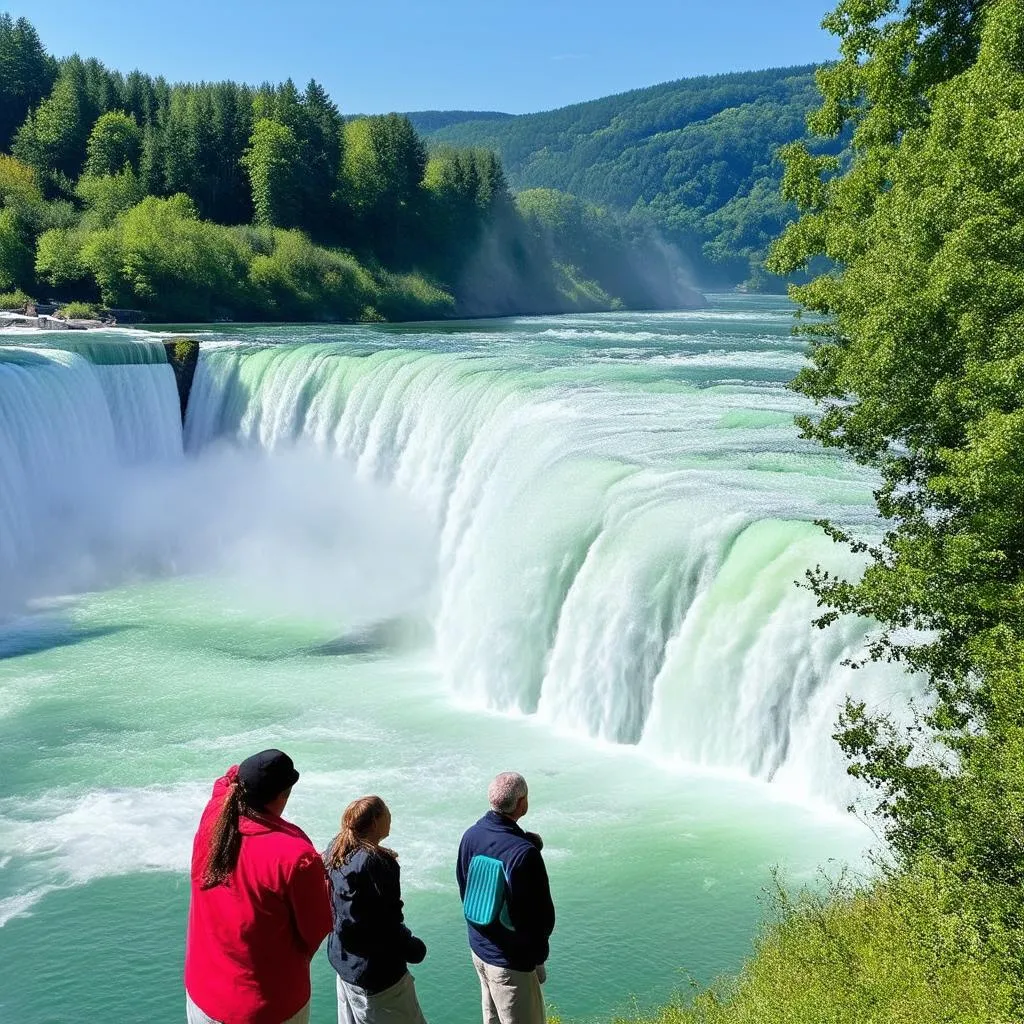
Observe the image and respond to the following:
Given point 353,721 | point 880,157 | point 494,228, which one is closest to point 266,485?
point 353,721

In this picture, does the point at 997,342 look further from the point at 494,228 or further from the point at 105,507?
the point at 494,228

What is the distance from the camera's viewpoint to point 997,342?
6.28 metres

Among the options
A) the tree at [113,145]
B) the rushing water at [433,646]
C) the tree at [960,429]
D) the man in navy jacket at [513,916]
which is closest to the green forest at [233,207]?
the tree at [113,145]

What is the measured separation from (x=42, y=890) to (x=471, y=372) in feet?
45.2

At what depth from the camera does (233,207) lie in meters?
55.7

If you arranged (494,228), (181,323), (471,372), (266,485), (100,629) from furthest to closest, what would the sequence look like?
1. (494,228)
2. (181,323)
3. (266,485)
4. (471,372)
5. (100,629)

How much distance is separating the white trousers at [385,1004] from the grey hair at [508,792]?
746mm

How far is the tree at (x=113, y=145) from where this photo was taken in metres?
53.9

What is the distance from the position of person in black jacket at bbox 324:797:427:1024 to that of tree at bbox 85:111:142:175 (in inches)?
2156

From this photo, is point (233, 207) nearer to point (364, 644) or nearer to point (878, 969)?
point (364, 644)

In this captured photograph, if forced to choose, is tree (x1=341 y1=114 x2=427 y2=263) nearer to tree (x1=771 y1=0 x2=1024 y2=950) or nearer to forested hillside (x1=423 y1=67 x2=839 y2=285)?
tree (x1=771 y1=0 x2=1024 y2=950)

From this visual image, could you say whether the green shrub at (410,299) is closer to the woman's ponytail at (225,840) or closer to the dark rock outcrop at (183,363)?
the dark rock outcrop at (183,363)

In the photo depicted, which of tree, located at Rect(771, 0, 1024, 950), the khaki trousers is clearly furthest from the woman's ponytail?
tree, located at Rect(771, 0, 1024, 950)

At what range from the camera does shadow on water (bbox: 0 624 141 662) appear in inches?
626
